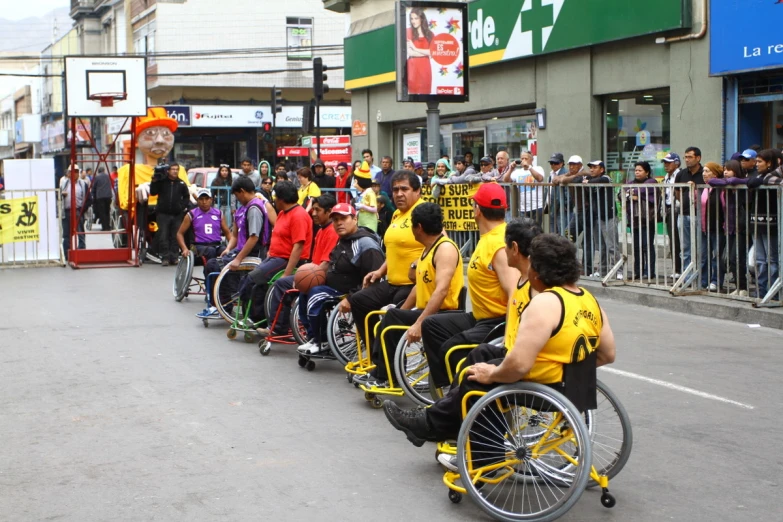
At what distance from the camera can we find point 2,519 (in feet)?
17.6

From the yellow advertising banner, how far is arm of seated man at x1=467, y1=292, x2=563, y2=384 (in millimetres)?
11782

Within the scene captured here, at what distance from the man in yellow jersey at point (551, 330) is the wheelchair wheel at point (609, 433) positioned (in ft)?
0.93

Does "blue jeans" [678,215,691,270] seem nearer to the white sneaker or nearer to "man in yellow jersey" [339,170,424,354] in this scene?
"man in yellow jersey" [339,170,424,354]

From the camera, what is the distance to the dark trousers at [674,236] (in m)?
12.8

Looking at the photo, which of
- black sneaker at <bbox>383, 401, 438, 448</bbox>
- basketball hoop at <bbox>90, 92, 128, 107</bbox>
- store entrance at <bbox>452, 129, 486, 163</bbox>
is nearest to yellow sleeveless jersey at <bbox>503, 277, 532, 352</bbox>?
black sneaker at <bbox>383, 401, 438, 448</bbox>

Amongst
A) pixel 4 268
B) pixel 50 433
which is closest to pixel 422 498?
pixel 50 433

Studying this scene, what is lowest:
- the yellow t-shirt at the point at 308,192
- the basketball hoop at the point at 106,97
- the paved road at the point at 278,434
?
the paved road at the point at 278,434

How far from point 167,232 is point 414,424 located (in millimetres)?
15097

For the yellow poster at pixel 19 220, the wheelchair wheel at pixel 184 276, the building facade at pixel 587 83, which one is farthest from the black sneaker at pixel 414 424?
the yellow poster at pixel 19 220

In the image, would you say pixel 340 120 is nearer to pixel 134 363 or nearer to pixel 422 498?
pixel 134 363

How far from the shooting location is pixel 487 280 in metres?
6.64

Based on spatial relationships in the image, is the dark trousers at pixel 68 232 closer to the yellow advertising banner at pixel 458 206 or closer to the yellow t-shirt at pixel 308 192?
the yellow t-shirt at pixel 308 192

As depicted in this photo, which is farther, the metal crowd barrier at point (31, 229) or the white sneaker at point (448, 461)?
the metal crowd barrier at point (31, 229)

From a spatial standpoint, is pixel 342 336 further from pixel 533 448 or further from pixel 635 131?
pixel 635 131
